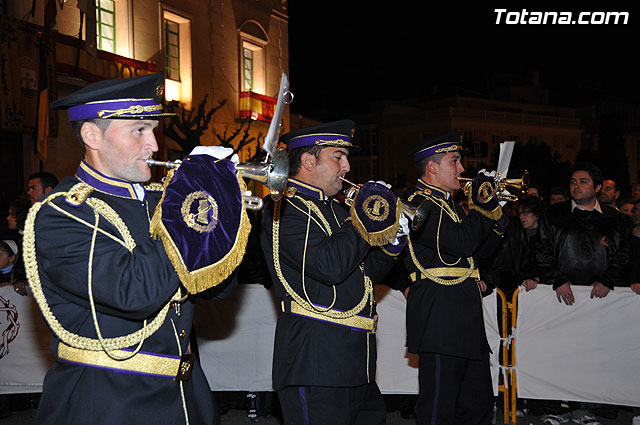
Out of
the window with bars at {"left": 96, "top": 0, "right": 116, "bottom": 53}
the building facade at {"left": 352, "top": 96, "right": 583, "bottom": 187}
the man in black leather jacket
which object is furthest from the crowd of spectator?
the building facade at {"left": 352, "top": 96, "right": 583, "bottom": 187}

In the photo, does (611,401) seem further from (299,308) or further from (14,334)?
(14,334)

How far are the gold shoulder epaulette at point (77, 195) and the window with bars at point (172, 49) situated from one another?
52.9 feet

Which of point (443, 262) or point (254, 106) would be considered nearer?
point (443, 262)

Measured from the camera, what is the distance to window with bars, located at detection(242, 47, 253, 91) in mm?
21045

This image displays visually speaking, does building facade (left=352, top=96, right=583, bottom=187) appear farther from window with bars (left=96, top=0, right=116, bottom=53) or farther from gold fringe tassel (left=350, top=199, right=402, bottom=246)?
gold fringe tassel (left=350, top=199, right=402, bottom=246)

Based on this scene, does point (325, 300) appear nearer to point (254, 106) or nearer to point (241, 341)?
point (241, 341)

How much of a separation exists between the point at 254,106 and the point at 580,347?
1596 centimetres

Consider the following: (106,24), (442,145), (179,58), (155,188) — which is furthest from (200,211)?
(179,58)

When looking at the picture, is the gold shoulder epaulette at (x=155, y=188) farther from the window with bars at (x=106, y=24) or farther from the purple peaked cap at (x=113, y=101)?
the window with bars at (x=106, y=24)

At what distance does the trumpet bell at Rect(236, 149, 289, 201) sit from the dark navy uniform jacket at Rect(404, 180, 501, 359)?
2228 mm

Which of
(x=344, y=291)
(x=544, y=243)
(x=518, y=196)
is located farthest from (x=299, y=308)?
(x=544, y=243)

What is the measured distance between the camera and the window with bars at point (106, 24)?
584 inches

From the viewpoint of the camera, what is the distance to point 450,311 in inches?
180

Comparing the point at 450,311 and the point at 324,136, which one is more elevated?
the point at 324,136
